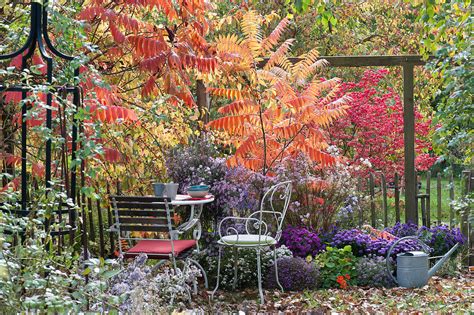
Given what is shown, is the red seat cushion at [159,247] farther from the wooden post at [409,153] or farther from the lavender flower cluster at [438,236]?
the wooden post at [409,153]

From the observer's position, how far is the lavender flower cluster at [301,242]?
7626 mm

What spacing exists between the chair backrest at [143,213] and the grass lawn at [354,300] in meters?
0.72

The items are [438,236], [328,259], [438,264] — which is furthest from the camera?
[438,236]

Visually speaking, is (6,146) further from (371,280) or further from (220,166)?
(371,280)

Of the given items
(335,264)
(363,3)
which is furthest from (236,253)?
(363,3)

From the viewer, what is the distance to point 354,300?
22.0 ft

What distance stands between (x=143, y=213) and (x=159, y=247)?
0.32 meters

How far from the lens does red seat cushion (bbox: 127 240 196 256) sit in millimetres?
6215

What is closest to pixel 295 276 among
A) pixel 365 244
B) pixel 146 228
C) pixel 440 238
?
pixel 365 244

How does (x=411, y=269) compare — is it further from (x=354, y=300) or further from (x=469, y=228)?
(x=469, y=228)

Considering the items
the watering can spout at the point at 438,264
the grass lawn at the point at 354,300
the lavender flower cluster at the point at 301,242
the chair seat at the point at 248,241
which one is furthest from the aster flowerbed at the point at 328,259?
the chair seat at the point at 248,241

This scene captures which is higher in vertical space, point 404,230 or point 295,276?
point 404,230

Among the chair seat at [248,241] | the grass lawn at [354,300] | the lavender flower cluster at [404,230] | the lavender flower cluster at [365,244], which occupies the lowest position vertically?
the grass lawn at [354,300]

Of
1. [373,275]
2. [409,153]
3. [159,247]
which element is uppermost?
[409,153]
